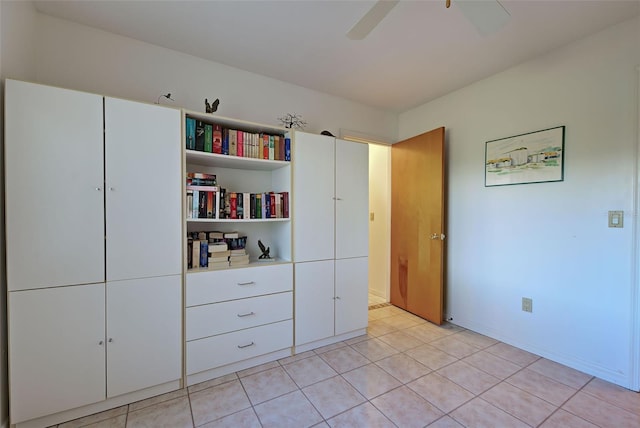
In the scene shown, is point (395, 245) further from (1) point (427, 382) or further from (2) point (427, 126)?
(1) point (427, 382)

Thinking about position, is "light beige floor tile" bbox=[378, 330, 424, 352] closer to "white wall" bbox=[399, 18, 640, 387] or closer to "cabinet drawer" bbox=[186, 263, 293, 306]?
"white wall" bbox=[399, 18, 640, 387]

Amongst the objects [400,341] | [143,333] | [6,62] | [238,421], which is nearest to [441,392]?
[400,341]

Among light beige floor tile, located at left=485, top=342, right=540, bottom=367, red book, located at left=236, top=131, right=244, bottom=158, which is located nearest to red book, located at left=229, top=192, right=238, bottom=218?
red book, located at left=236, top=131, right=244, bottom=158

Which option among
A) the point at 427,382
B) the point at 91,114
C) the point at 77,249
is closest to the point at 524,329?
the point at 427,382

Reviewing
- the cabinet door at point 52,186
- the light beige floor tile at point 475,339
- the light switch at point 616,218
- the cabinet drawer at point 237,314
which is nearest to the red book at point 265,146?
the cabinet door at point 52,186

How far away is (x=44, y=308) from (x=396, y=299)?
315cm

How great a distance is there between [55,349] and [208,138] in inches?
60.2

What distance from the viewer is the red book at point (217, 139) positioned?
2.00m

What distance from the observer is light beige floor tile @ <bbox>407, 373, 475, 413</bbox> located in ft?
5.42

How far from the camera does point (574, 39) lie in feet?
6.54

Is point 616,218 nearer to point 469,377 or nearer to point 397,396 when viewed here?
point 469,377

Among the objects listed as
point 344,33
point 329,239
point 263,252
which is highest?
point 344,33

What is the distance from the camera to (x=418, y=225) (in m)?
2.99

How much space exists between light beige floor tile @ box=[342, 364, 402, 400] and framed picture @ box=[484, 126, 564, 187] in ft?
6.38
